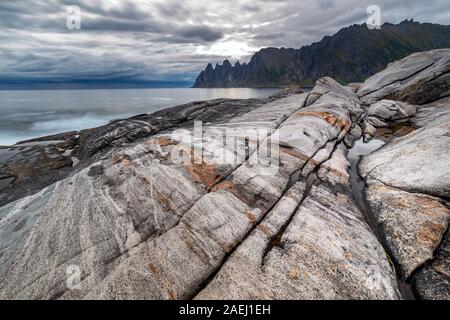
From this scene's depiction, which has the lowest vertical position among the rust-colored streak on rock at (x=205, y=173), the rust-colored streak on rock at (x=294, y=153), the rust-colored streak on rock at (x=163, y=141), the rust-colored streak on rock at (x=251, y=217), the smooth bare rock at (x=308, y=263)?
the smooth bare rock at (x=308, y=263)

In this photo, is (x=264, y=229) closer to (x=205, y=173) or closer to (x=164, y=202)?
(x=205, y=173)

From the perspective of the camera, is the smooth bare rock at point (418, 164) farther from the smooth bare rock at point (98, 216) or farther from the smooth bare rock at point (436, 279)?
the smooth bare rock at point (98, 216)

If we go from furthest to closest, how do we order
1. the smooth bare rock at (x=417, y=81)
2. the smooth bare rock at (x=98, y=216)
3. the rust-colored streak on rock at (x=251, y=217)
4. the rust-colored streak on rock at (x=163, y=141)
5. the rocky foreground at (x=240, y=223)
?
1. the smooth bare rock at (x=417, y=81)
2. the rust-colored streak on rock at (x=163, y=141)
3. the rust-colored streak on rock at (x=251, y=217)
4. the smooth bare rock at (x=98, y=216)
5. the rocky foreground at (x=240, y=223)

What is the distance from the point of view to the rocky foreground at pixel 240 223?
9125 millimetres

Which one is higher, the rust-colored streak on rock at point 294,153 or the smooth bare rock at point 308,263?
the rust-colored streak on rock at point 294,153

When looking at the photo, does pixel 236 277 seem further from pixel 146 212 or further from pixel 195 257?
pixel 146 212

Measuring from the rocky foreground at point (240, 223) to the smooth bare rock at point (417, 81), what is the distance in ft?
51.1

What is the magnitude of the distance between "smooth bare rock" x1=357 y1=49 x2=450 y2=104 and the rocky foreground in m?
15.6

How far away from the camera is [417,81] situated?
3030cm

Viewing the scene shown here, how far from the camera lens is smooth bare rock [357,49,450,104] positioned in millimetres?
27500

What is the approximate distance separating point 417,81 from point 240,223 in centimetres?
3477

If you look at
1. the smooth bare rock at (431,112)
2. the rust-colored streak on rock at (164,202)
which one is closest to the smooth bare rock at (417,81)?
the smooth bare rock at (431,112)

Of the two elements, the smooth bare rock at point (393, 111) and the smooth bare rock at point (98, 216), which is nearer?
the smooth bare rock at point (98, 216)

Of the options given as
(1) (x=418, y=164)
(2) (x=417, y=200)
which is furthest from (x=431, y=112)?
(2) (x=417, y=200)
